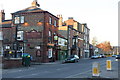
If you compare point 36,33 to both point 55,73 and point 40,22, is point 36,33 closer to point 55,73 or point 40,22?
point 40,22

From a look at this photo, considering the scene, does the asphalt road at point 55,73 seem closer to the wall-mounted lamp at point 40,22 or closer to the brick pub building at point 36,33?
the brick pub building at point 36,33

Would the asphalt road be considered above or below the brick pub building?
below

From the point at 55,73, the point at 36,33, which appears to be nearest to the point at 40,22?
the point at 36,33

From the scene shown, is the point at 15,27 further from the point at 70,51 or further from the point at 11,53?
the point at 70,51

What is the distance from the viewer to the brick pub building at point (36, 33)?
37.0 meters

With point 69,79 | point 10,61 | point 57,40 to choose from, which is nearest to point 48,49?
point 57,40

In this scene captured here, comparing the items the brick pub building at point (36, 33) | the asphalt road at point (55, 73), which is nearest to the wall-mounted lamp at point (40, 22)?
the brick pub building at point (36, 33)

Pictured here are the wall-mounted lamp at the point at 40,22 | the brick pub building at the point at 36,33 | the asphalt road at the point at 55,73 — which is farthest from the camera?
the wall-mounted lamp at the point at 40,22

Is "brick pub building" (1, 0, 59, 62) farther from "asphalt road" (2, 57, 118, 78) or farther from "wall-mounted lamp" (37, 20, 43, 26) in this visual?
"asphalt road" (2, 57, 118, 78)

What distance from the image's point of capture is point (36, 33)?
3778 centimetres

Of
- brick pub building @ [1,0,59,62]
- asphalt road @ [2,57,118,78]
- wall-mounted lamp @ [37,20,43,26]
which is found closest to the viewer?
asphalt road @ [2,57,118,78]

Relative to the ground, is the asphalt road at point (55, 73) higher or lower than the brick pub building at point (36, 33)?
lower

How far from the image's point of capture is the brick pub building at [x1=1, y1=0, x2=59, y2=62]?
37031 mm

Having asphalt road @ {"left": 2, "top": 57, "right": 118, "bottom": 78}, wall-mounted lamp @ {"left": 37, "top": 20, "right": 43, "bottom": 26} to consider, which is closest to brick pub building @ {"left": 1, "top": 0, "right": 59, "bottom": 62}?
wall-mounted lamp @ {"left": 37, "top": 20, "right": 43, "bottom": 26}
